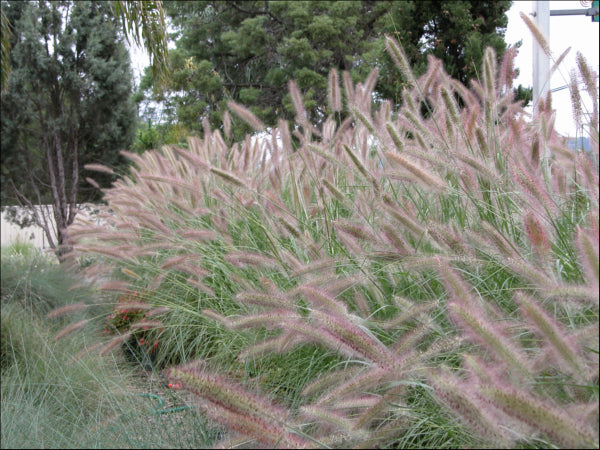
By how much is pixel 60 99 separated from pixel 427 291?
10242 millimetres

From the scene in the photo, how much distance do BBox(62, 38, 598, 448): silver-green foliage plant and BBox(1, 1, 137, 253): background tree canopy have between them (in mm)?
7880

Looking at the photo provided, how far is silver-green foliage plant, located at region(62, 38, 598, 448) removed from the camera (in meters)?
0.95

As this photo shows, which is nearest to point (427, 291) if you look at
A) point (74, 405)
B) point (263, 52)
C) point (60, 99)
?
point (74, 405)

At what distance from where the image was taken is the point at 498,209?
6.40 feet

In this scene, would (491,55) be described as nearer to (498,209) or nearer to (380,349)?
(498,209)

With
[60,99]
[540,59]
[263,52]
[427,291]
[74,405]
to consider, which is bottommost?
[74,405]

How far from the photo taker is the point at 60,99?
34.4 ft

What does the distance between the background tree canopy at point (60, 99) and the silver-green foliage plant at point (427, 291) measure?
7880 mm

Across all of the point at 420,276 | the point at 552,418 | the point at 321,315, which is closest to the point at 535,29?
the point at 420,276

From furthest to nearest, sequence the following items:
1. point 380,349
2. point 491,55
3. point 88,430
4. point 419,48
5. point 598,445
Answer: point 419,48, point 491,55, point 88,430, point 380,349, point 598,445

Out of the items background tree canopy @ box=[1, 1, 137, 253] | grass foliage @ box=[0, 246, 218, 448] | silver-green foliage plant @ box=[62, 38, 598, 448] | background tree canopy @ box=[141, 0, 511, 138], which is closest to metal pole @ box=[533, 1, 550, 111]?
silver-green foliage plant @ box=[62, 38, 598, 448]

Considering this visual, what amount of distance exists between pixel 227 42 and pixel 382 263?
18.6 metres

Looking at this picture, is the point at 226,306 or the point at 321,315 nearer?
the point at 321,315

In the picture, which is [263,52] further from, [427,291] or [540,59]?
[427,291]
